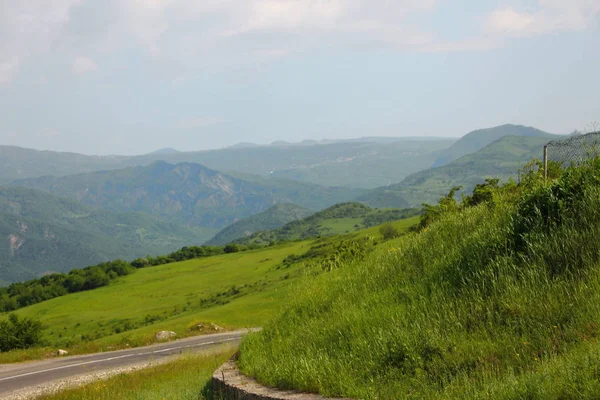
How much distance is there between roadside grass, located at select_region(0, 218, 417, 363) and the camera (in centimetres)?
7019

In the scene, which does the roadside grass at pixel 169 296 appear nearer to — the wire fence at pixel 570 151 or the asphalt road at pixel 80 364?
the asphalt road at pixel 80 364

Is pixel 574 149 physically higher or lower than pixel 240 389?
higher

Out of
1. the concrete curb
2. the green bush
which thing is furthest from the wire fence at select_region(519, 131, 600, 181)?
the green bush

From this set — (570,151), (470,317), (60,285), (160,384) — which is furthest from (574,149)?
(60,285)

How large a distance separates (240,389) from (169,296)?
95566 millimetres

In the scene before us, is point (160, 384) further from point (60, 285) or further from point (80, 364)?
point (60, 285)

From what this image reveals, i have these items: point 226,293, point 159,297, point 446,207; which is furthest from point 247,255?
point 446,207

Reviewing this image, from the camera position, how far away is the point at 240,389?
8656 millimetres

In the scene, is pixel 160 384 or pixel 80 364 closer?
pixel 160 384

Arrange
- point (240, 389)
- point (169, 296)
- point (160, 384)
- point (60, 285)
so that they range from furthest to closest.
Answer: point (60, 285)
point (169, 296)
point (160, 384)
point (240, 389)

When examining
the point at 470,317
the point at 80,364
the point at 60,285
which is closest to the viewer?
the point at 470,317

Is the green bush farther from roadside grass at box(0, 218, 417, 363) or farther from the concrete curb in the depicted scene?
the concrete curb

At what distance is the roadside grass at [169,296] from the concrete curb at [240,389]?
1473 inches

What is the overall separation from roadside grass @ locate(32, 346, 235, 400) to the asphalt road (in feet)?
6.60
